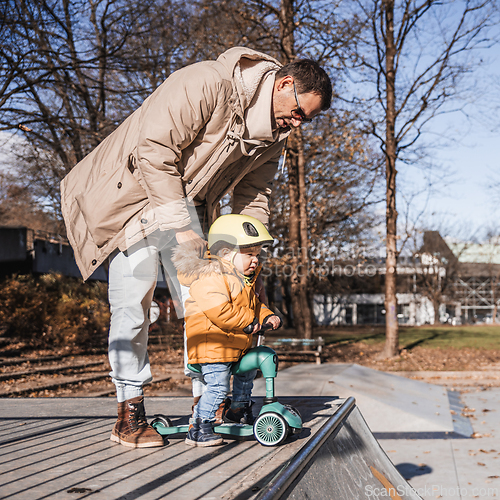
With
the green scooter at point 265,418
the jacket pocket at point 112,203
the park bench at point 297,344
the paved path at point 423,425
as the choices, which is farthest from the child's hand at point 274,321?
the park bench at point 297,344

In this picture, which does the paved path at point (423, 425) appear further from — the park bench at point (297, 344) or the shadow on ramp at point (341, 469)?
the park bench at point (297, 344)

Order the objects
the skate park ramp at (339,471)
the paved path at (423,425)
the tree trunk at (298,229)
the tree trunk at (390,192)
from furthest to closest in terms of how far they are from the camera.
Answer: the tree trunk at (298,229), the tree trunk at (390,192), the paved path at (423,425), the skate park ramp at (339,471)

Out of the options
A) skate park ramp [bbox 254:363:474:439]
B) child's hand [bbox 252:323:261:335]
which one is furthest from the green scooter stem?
skate park ramp [bbox 254:363:474:439]

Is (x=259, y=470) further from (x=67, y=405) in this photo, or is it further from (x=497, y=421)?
(x=497, y=421)

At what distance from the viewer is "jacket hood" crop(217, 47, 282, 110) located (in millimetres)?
2859

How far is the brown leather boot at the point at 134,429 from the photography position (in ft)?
9.89

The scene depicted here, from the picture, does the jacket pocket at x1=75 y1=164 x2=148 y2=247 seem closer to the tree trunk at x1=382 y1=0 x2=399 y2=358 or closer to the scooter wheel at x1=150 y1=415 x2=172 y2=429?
the scooter wheel at x1=150 y1=415 x2=172 y2=429

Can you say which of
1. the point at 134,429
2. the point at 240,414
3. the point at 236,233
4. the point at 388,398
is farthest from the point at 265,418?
the point at 388,398

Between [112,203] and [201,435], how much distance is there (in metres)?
1.47

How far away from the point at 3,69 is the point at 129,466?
11.1 meters

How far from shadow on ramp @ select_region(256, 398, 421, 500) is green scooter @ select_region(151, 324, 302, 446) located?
18 cm

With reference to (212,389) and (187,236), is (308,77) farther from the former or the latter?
(212,389)

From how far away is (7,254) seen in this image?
2036 cm

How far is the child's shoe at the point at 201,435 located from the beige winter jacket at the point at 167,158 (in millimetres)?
1131
